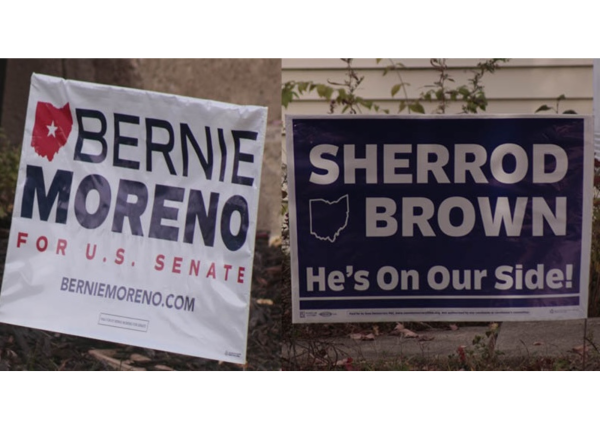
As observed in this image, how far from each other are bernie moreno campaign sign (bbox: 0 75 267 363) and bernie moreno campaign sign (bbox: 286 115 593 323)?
1.72 feet

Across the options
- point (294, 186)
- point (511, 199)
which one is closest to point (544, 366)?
point (511, 199)

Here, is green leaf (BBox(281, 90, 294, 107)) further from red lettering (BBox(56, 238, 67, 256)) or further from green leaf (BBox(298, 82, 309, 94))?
red lettering (BBox(56, 238, 67, 256))

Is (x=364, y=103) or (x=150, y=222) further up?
(x=364, y=103)

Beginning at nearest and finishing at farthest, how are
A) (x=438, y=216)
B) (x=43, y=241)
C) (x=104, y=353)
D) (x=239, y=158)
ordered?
(x=239, y=158) → (x=43, y=241) → (x=438, y=216) → (x=104, y=353)

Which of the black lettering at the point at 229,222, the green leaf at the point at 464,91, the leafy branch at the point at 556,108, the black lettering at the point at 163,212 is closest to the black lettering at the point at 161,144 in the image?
the black lettering at the point at 163,212

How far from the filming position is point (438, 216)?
604cm

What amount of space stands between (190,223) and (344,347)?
5.29 feet

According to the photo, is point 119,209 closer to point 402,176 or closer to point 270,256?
point 402,176

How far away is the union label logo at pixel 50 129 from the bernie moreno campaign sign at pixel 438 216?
4.54 feet

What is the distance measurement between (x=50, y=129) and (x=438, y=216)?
8.13ft

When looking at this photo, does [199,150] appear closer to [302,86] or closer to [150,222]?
[150,222]

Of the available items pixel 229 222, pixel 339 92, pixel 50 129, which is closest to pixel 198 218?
pixel 229 222

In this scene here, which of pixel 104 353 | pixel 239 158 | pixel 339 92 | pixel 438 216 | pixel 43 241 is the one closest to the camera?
pixel 239 158

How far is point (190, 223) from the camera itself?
568 centimetres
